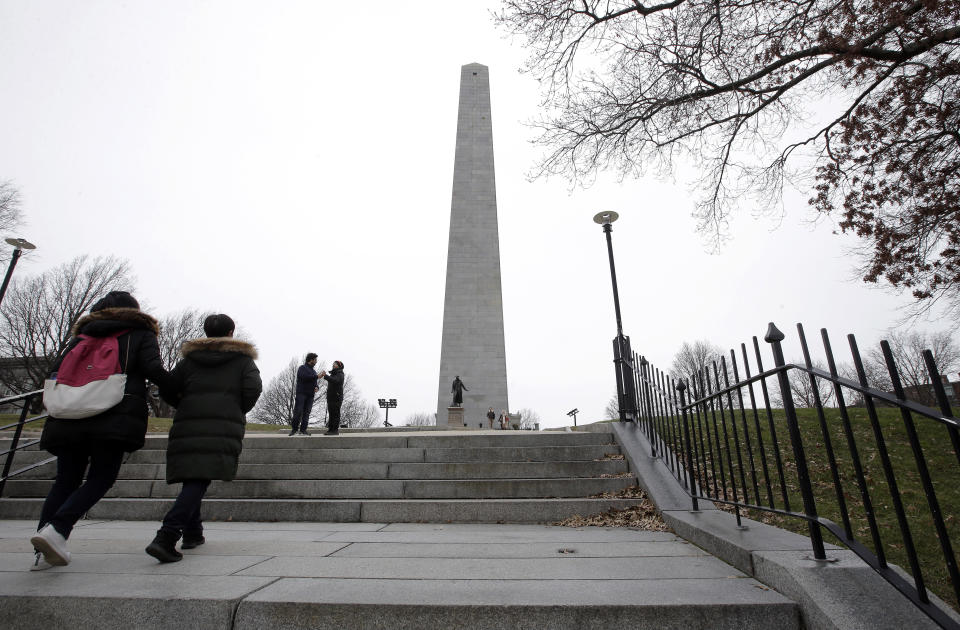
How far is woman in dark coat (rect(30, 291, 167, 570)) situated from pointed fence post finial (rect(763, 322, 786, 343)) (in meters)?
3.61

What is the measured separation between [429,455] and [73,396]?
3.78m

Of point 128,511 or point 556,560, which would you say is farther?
point 128,511

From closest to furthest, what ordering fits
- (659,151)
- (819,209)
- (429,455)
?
(429,455), (819,209), (659,151)

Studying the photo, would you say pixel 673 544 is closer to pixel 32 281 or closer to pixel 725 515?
pixel 725 515

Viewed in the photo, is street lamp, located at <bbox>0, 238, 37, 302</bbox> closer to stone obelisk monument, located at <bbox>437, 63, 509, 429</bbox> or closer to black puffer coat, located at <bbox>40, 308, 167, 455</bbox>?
stone obelisk monument, located at <bbox>437, 63, 509, 429</bbox>

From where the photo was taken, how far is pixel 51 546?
2.70 meters

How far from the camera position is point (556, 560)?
2926 mm

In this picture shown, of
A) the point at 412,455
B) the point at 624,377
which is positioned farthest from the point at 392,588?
the point at 624,377

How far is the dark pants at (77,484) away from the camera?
2.81 m

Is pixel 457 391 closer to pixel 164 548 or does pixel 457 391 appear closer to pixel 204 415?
pixel 204 415

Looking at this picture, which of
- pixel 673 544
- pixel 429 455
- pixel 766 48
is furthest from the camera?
pixel 766 48

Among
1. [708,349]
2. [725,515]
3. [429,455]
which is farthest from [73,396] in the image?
[708,349]

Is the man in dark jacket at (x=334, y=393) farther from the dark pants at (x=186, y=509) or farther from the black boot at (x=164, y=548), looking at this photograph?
the black boot at (x=164, y=548)

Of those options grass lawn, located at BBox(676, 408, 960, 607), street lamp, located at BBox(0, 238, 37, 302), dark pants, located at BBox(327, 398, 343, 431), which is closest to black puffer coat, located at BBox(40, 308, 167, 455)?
grass lawn, located at BBox(676, 408, 960, 607)
